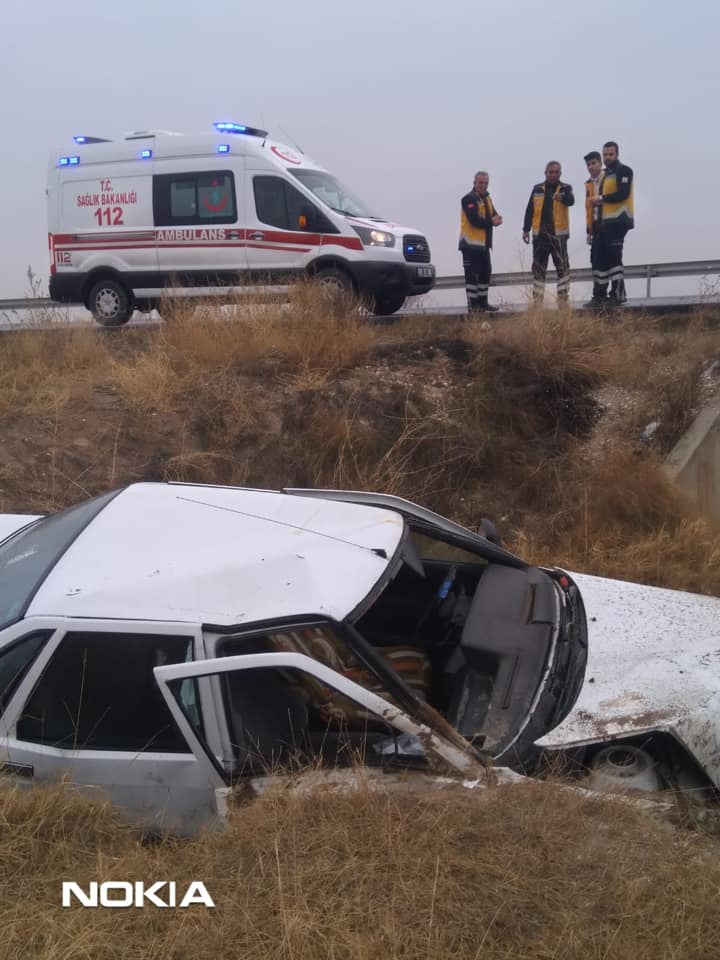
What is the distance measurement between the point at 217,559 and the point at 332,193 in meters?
8.65

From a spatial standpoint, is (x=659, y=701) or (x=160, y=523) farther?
(x=160, y=523)

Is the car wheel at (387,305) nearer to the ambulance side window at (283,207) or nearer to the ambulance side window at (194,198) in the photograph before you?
the ambulance side window at (283,207)

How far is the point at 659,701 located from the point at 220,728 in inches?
61.8

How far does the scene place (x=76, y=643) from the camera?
302cm

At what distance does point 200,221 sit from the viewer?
36.4 ft

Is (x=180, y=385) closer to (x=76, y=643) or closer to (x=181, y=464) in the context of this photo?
(x=181, y=464)

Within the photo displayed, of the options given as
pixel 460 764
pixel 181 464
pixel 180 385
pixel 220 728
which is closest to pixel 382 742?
pixel 460 764

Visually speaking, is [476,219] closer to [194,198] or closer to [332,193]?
[332,193]

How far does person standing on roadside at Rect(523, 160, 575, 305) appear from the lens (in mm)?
10180

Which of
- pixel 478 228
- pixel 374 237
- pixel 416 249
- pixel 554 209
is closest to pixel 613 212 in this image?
pixel 554 209

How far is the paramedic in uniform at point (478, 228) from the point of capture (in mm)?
10727

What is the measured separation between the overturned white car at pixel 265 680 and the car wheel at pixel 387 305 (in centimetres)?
780

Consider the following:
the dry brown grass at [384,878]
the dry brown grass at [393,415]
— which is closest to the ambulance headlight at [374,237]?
the dry brown grass at [393,415]

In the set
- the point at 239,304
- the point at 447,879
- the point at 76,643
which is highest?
the point at 239,304
